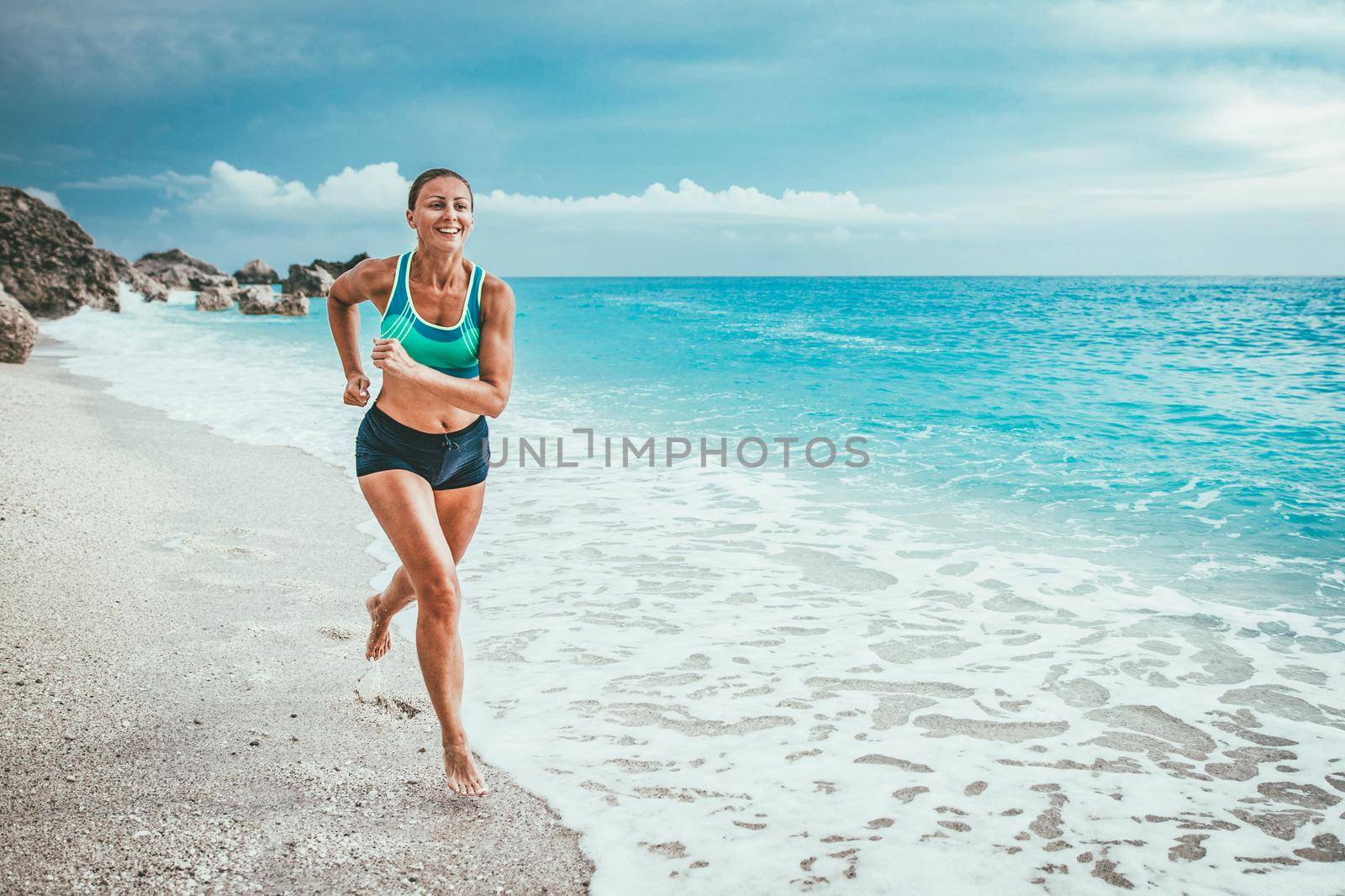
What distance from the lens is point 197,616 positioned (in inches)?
182

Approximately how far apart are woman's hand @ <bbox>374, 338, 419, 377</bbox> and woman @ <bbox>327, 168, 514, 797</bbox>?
12 centimetres

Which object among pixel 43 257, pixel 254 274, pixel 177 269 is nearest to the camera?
pixel 43 257

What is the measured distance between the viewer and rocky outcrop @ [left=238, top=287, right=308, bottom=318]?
1551 inches

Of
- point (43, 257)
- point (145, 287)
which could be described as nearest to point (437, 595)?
point (43, 257)

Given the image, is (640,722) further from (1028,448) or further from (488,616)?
(1028,448)

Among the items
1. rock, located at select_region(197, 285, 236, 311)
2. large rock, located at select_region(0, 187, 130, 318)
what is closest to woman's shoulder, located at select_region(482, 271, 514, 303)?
large rock, located at select_region(0, 187, 130, 318)

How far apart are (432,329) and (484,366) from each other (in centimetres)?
23

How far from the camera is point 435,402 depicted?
10.4 ft

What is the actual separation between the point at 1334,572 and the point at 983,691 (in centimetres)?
460

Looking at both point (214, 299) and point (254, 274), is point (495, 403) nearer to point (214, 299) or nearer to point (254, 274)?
point (214, 299)

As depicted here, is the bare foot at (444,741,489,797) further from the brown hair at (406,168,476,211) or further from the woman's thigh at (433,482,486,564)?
the brown hair at (406,168,476,211)

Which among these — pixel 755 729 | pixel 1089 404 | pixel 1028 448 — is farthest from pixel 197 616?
pixel 1089 404

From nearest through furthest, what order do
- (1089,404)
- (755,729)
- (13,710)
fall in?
(13,710) → (755,729) → (1089,404)

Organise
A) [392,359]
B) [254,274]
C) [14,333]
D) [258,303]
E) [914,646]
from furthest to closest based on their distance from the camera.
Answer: [254,274] → [258,303] → [14,333] → [914,646] → [392,359]
